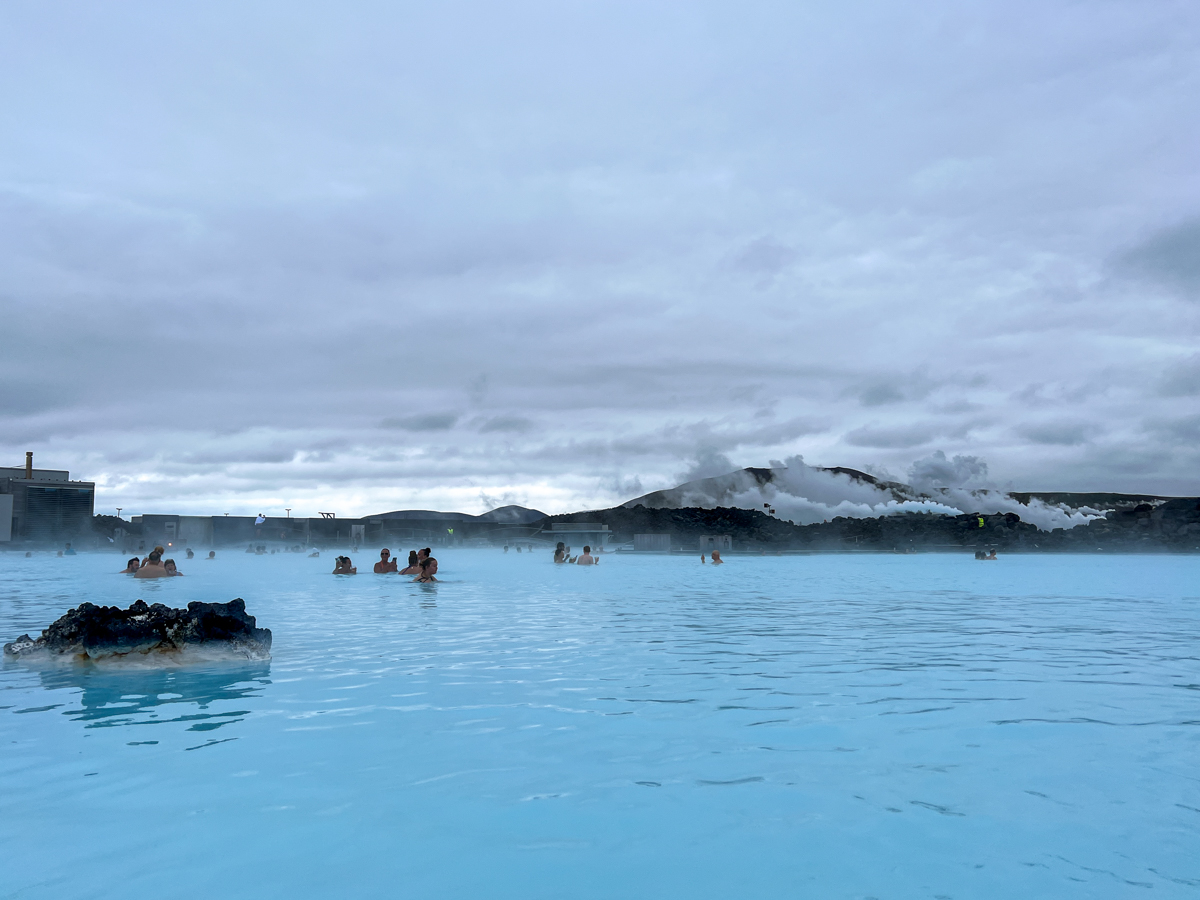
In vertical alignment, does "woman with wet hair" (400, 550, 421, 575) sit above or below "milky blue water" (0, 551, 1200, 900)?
above

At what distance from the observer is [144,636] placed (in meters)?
13.0

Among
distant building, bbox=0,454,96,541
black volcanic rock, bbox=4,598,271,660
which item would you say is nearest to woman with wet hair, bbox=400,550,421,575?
black volcanic rock, bbox=4,598,271,660

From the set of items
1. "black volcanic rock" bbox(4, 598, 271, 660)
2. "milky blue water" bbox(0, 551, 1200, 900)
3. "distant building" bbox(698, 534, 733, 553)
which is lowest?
"milky blue water" bbox(0, 551, 1200, 900)

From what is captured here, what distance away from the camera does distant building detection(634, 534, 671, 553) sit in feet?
324

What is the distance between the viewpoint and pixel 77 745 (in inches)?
316

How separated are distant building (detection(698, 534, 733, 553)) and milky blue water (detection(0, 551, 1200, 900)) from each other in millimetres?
77695

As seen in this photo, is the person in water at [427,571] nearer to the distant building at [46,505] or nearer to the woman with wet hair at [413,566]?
the woman with wet hair at [413,566]

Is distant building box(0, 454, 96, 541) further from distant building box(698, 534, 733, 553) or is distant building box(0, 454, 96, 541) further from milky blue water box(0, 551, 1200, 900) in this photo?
milky blue water box(0, 551, 1200, 900)

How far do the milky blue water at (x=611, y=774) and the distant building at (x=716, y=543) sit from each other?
77.7m

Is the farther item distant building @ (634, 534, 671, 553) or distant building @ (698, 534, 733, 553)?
distant building @ (634, 534, 671, 553)

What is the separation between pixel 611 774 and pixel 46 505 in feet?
498

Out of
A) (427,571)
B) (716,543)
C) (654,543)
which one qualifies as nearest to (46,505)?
(654,543)

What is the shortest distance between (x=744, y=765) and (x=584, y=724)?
6.85 ft

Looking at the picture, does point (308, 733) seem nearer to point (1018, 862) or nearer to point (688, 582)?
point (1018, 862)
